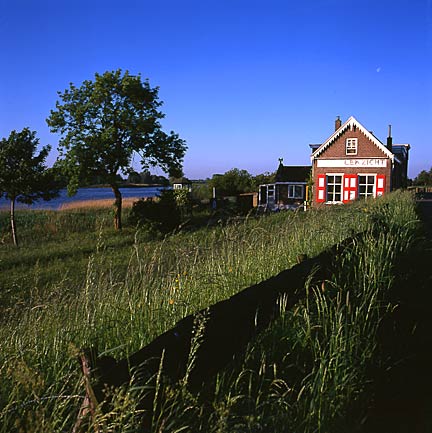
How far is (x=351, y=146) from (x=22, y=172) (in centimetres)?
2574

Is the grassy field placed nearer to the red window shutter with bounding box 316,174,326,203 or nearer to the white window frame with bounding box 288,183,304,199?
the red window shutter with bounding box 316,174,326,203

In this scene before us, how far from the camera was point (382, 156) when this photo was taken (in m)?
36.4

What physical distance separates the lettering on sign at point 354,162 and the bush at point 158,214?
18.1 m

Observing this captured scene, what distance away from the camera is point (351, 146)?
37.2m

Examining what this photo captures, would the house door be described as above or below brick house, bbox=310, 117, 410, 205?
below

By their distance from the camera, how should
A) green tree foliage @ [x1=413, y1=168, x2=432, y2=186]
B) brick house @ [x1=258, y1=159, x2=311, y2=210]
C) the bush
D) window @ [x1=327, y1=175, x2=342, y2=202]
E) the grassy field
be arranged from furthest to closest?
1. green tree foliage @ [x1=413, y1=168, x2=432, y2=186]
2. brick house @ [x1=258, y1=159, x2=311, y2=210]
3. window @ [x1=327, y1=175, x2=342, y2=202]
4. the bush
5. the grassy field

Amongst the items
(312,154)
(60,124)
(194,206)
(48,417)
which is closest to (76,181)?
(60,124)

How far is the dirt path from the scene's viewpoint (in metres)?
3.18

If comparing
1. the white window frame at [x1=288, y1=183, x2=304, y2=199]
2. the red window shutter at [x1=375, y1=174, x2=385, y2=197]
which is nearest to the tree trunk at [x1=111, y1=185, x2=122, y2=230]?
the red window shutter at [x1=375, y1=174, x2=385, y2=197]

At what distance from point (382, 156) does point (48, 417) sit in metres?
37.3

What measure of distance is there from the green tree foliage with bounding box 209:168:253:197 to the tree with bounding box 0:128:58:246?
33407mm

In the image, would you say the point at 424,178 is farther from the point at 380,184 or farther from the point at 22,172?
the point at 22,172

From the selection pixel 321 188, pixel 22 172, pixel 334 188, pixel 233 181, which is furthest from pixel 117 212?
pixel 233 181

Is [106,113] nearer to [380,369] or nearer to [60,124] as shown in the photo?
[60,124]
